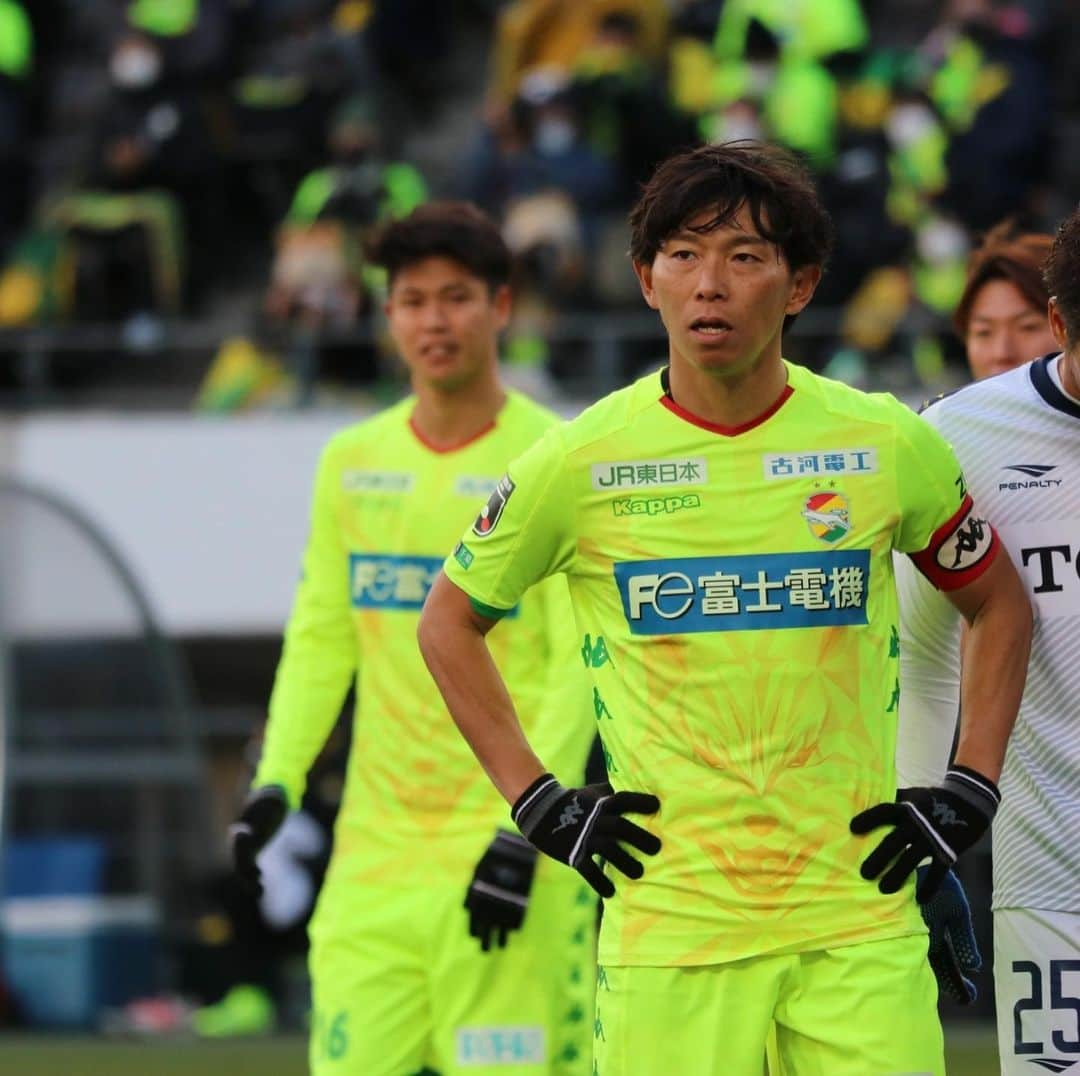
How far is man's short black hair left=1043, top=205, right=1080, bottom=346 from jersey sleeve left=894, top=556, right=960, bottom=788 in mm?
607

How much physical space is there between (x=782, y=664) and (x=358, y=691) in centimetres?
206

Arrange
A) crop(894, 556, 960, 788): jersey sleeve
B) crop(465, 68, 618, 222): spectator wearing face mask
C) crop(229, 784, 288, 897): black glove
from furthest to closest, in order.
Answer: crop(465, 68, 618, 222): spectator wearing face mask < crop(229, 784, 288, 897): black glove < crop(894, 556, 960, 788): jersey sleeve

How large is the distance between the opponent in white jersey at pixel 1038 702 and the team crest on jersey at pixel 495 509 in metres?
0.88

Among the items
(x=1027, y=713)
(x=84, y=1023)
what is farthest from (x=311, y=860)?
(x=1027, y=713)

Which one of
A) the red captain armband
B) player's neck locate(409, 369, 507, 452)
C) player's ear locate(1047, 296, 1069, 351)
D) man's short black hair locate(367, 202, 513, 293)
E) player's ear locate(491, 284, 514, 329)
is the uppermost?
man's short black hair locate(367, 202, 513, 293)

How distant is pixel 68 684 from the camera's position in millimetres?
11547

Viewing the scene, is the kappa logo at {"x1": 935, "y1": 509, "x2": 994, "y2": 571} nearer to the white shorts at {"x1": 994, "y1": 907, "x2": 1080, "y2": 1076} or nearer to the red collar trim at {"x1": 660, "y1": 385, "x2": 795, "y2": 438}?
the red collar trim at {"x1": 660, "y1": 385, "x2": 795, "y2": 438}

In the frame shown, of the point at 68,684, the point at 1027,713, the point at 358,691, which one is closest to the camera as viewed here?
the point at 1027,713

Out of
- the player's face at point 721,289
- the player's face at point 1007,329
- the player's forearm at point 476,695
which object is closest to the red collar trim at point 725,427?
the player's face at point 721,289

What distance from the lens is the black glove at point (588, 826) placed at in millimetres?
4188

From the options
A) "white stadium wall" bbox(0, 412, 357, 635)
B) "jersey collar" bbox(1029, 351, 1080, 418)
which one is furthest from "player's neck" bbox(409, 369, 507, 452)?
"white stadium wall" bbox(0, 412, 357, 635)

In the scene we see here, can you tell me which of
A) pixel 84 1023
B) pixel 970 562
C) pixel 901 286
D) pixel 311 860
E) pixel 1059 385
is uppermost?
pixel 901 286

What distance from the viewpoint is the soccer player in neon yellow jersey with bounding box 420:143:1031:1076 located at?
420 cm

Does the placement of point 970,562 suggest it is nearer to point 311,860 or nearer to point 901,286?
point 311,860
